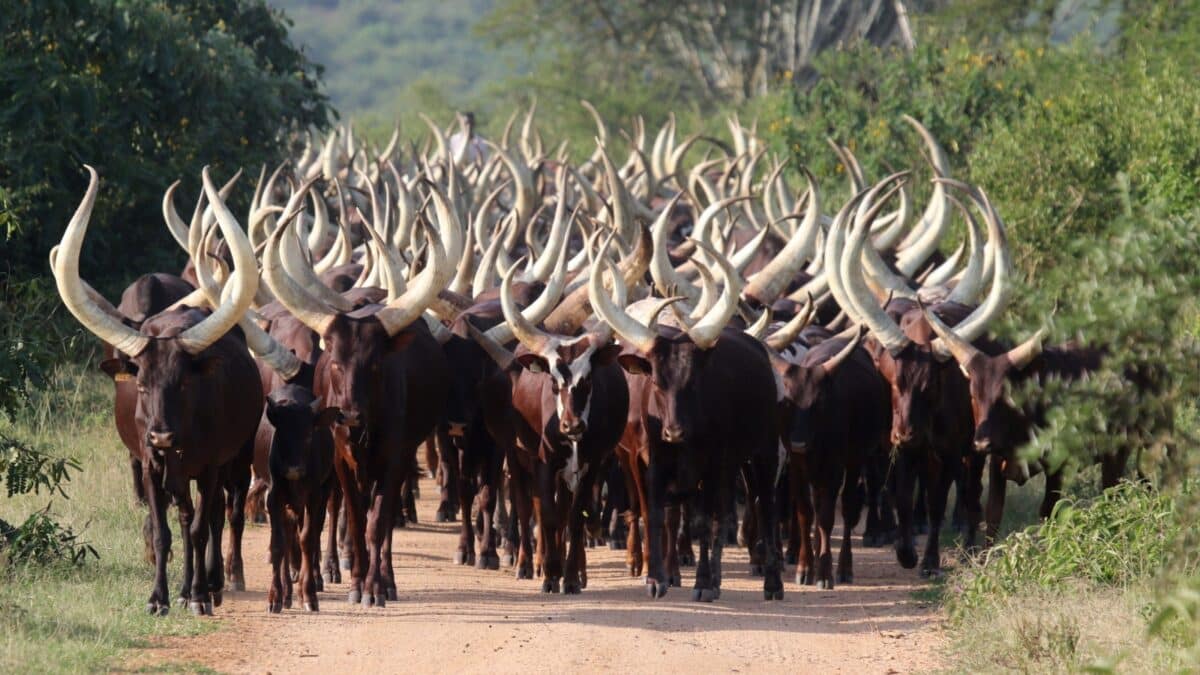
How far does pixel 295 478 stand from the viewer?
401 inches

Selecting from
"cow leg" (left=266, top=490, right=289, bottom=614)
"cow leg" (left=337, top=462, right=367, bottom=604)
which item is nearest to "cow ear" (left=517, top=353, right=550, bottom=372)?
"cow leg" (left=337, top=462, right=367, bottom=604)

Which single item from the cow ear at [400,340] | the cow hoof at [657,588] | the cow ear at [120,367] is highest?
the cow ear at [400,340]

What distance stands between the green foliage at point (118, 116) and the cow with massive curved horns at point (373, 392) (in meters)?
4.41

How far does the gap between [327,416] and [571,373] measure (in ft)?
4.32

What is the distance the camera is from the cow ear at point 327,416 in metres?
10.2

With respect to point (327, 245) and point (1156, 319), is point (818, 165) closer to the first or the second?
point (327, 245)

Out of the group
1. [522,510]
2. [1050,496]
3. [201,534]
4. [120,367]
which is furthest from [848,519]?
[120,367]

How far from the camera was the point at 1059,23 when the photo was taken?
98.9 feet

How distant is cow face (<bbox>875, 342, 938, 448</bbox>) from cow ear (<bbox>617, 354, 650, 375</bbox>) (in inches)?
72.9

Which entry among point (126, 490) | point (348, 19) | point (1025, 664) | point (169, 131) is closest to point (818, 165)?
point (169, 131)

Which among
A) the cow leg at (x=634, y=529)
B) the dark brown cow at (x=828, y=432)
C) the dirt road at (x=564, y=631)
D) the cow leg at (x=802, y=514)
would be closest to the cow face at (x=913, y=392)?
the dark brown cow at (x=828, y=432)

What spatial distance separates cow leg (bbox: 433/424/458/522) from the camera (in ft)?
44.4

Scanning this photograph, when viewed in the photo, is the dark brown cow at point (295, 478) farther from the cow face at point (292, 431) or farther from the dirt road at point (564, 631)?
the dirt road at point (564, 631)

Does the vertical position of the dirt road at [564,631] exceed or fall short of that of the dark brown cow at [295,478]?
it falls short
